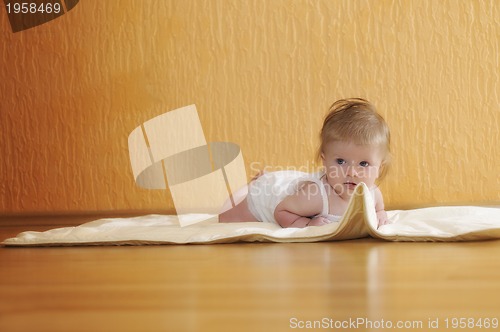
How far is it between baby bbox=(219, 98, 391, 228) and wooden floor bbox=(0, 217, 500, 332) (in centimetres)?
32

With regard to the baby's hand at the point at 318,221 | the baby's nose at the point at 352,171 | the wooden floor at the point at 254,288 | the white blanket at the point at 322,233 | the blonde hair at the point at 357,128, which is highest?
the blonde hair at the point at 357,128

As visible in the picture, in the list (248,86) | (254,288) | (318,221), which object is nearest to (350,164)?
(318,221)

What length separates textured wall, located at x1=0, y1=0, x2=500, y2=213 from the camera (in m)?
2.60

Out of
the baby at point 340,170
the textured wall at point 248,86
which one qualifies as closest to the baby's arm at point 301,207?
the baby at point 340,170

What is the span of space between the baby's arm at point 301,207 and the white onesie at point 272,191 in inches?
0.6

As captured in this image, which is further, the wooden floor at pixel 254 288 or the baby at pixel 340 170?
the baby at pixel 340 170

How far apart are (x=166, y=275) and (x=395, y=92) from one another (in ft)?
6.08

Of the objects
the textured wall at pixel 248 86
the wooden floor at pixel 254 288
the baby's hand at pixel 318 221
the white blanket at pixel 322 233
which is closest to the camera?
the wooden floor at pixel 254 288

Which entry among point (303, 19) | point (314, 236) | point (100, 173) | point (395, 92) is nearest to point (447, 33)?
point (395, 92)

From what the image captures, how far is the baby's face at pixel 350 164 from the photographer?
61.0 inches

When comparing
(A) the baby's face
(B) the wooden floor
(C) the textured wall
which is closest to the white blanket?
(B) the wooden floor

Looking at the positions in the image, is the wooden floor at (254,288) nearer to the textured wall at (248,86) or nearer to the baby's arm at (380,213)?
the baby's arm at (380,213)

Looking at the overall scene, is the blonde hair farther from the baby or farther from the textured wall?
the textured wall

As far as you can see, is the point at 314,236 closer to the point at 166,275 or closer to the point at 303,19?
the point at 166,275
